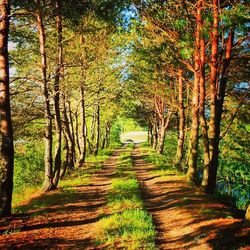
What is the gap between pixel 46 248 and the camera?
30.7ft

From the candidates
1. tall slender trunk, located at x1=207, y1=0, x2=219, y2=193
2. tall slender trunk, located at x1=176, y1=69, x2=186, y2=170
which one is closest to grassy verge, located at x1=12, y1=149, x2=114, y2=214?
tall slender trunk, located at x1=207, y1=0, x2=219, y2=193

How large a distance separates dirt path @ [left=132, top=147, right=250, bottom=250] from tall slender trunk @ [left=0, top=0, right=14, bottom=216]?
5.03 metres

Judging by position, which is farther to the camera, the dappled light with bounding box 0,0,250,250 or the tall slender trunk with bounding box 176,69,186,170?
the tall slender trunk with bounding box 176,69,186,170

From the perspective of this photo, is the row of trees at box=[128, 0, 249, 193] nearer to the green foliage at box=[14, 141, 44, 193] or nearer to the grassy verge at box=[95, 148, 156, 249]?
the grassy verge at box=[95, 148, 156, 249]

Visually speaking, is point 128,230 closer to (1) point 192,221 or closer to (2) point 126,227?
(2) point 126,227

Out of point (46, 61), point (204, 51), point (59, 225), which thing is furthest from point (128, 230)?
point (46, 61)

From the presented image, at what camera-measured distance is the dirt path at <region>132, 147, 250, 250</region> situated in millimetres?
9328

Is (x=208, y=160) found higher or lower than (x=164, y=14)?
lower

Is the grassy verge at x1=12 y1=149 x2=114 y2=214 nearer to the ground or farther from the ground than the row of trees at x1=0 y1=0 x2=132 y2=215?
nearer to the ground

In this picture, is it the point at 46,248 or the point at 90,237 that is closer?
the point at 46,248

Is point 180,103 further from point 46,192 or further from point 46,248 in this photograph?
point 46,248

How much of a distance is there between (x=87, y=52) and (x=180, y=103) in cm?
902

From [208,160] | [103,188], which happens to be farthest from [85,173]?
[208,160]

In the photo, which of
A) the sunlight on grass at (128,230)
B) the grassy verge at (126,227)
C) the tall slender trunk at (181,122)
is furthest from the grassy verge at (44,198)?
the tall slender trunk at (181,122)
